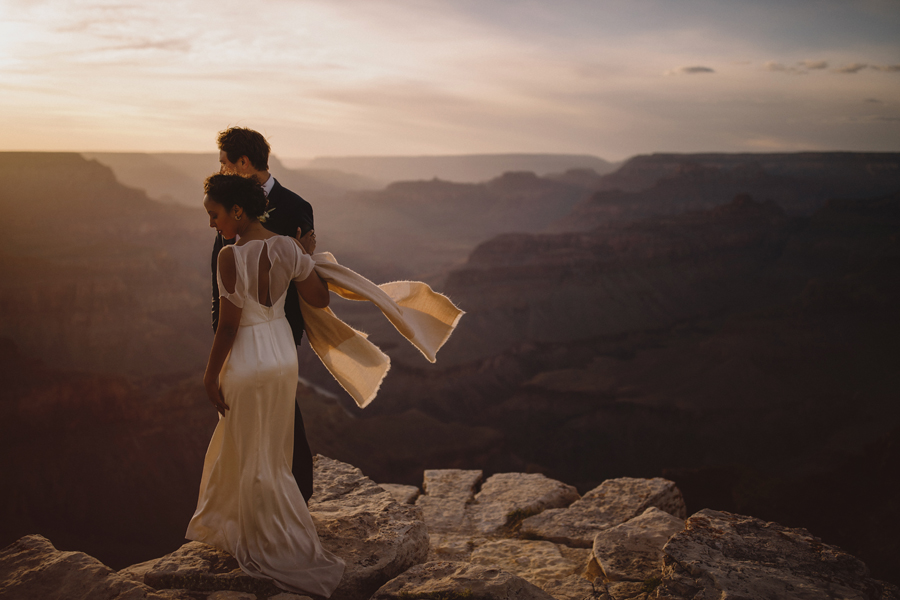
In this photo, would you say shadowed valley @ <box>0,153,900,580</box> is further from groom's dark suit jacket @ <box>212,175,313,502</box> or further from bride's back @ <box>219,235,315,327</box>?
bride's back @ <box>219,235,315,327</box>

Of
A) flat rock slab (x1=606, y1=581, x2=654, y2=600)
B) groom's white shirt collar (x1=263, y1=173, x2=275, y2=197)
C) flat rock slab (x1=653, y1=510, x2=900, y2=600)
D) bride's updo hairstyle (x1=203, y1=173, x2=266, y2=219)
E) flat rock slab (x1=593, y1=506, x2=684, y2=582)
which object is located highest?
groom's white shirt collar (x1=263, y1=173, x2=275, y2=197)

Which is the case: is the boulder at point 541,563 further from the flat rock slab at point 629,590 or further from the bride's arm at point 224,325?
the bride's arm at point 224,325

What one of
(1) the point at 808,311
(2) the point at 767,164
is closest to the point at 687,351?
(1) the point at 808,311

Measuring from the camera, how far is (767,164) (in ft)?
296

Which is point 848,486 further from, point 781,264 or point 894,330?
point 781,264

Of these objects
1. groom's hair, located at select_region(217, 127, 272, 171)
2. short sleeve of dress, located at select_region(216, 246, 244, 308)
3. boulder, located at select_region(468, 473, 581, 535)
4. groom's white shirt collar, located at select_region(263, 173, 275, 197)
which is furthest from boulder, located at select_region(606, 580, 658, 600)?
groom's hair, located at select_region(217, 127, 272, 171)

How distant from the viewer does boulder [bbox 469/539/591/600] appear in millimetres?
3768

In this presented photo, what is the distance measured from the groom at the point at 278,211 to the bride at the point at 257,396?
26 centimetres

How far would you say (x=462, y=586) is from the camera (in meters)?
2.94

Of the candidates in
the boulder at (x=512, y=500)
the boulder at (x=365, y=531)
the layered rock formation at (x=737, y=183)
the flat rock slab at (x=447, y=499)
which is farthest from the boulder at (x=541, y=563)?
the layered rock formation at (x=737, y=183)

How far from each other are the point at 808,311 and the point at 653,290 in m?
16.1

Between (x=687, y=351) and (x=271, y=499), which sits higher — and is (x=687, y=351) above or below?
below

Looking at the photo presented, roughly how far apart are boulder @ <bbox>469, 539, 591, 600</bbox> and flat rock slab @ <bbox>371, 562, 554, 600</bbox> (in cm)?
80

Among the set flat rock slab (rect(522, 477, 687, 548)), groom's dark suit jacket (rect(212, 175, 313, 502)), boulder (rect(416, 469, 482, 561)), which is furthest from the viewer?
flat rock slab (rect(522, 477, 687, 548))
